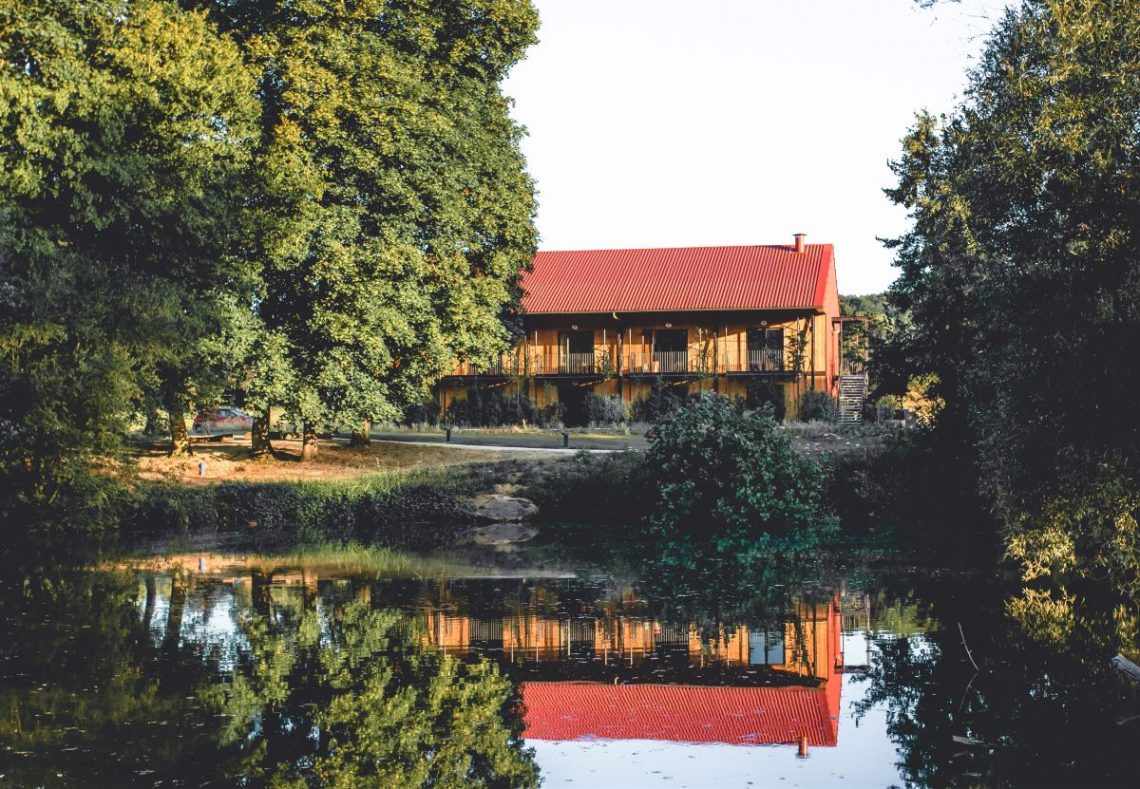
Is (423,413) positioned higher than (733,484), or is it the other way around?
(423,413)

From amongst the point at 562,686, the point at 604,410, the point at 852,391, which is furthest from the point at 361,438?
the point at 562,686

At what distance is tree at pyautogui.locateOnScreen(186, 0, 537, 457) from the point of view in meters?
34.2

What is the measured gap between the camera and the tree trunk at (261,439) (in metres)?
37.9

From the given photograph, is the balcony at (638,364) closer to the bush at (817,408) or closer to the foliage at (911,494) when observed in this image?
the bush at (817,408)

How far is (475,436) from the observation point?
151ft

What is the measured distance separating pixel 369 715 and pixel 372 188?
2595 cm

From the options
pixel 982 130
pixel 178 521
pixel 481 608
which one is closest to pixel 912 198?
pixel 982 130

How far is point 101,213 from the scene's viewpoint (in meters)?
29.4

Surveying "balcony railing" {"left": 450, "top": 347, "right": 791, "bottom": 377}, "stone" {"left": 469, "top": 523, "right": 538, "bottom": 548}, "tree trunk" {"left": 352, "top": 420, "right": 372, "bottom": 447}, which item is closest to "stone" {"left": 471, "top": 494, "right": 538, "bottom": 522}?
"stone" {"left": 469, "top": 523, "right": 538, "bottom": 548}

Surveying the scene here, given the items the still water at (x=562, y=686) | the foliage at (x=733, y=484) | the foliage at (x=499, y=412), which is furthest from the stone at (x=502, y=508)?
the foliage at (x=499, y=412)

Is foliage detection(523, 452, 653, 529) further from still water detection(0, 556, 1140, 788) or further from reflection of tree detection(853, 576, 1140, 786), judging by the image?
reflection of tree detection(853, 576, 1140, 786)

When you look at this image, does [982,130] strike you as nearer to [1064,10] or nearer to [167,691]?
[1064,10]

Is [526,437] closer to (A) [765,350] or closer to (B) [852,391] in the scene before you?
(A) [765,350]

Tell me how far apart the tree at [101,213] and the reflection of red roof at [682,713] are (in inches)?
635
